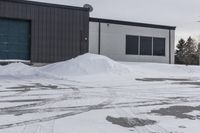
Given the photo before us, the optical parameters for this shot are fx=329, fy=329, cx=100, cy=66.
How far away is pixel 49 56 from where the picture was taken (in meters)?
27.2

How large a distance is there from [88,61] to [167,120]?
14.9 meters

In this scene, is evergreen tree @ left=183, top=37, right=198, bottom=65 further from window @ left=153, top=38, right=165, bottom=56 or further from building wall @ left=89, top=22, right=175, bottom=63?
building wall @ left=89, top=22, right=175, bottom=63

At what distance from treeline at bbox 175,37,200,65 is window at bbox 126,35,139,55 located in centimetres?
4677

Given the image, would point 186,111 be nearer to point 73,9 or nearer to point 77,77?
point 77,77

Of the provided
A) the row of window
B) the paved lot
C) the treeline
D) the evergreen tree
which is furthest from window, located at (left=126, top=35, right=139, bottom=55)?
the treeline

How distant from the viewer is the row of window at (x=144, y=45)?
31.8 metres

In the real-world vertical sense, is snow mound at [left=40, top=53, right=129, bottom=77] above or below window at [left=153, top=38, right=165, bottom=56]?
below

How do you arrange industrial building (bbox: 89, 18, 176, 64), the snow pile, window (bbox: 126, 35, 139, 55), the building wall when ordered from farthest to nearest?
window (bbox: 126, 35, 139, 55) < industrial building (bbox: 89, 18, 176, 64) < the building wall < the snow pile

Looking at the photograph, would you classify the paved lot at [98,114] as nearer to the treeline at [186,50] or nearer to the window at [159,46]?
the window at [159,46]

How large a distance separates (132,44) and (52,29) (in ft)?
27.9

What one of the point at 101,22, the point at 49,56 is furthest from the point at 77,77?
the point at 101,22

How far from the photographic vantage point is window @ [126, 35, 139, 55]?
3172cm

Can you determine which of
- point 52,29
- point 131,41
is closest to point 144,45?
point 131,41

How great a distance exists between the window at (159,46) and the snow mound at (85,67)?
39.2ft
